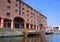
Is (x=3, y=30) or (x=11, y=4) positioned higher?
(x=11, y=4)

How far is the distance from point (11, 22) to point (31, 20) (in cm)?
2235

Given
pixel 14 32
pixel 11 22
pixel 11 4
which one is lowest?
pixel 14 32

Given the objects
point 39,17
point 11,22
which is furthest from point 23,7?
point 39,17

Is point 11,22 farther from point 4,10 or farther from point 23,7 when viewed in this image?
point 23,7

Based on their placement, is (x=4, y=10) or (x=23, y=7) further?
(x=23, y=7)

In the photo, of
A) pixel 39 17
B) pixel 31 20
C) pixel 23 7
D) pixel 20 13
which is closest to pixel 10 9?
pixel 20 13

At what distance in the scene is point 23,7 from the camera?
69.2 metres

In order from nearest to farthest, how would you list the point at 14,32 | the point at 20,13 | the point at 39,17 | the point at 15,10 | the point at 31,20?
the point at 14,32 < the point at 15,10 < the point at 20,13 < the point at 31,20 < the point at 39,17

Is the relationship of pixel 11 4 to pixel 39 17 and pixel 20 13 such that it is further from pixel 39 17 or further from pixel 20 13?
pixel 39 17

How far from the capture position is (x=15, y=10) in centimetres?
6094

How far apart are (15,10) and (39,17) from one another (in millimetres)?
34197

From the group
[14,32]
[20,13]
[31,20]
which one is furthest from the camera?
[31,20]

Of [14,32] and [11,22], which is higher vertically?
[11,22]

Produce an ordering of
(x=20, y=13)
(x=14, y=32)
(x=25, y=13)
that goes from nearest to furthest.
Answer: (x=14, y=32), (x=20, y=13), (x=25, y=13)
